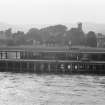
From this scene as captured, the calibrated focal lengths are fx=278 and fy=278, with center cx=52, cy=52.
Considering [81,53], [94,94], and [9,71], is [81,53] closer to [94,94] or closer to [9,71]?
[9,71]

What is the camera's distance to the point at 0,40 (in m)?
118

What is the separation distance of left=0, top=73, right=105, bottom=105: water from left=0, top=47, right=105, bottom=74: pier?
1158 cm

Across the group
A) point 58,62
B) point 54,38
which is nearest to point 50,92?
point 58,62

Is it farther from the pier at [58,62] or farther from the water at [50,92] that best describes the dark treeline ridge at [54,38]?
the water at [50,92]

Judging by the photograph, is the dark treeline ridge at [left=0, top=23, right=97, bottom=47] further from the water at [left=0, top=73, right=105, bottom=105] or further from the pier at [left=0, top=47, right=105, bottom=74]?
the water at [left=0, top=73, right=105, bottom=105]

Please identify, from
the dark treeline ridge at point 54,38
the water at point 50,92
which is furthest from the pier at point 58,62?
the dark treeline ridge at point 54,38

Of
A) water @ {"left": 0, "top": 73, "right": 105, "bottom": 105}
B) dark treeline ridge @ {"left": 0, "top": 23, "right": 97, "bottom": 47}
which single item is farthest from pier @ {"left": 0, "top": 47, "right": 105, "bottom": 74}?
dark treeline ridge @ {"left": 0, "top": 23, "right": 97, "bottom": 47}

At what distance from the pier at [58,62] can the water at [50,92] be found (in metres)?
11.6

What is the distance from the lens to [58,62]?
58531 millimetres

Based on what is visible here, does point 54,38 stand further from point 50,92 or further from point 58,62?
point 50,92

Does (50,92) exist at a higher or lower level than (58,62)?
lower

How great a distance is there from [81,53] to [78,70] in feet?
19.2

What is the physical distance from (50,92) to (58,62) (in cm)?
2213

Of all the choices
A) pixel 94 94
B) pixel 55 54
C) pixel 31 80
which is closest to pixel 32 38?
pixel 55 54
